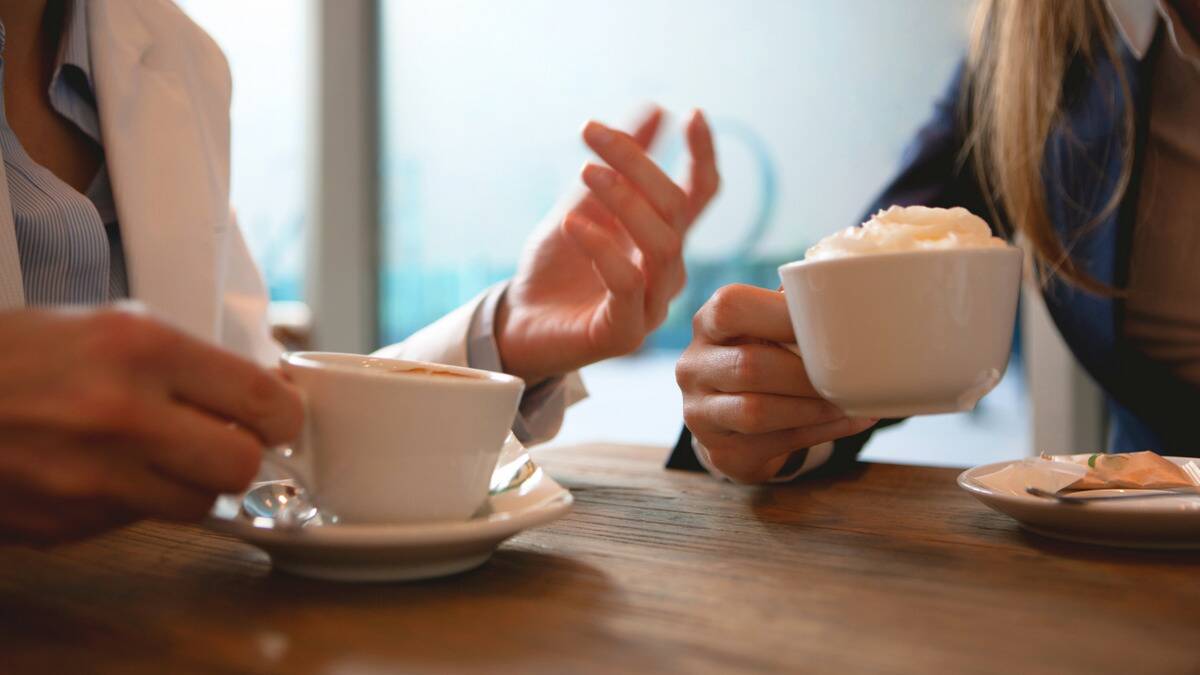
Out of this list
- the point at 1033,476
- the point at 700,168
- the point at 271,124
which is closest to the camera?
the point at 1033,476

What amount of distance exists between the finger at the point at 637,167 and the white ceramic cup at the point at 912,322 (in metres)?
0.27

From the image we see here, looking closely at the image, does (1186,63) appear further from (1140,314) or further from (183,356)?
(183,356)

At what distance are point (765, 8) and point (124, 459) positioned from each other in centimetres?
199

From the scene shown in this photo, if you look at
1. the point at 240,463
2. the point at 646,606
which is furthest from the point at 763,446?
the point at 240,463

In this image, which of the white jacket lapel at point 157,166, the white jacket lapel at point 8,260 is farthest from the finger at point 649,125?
the white jacket lapel at point 8,260

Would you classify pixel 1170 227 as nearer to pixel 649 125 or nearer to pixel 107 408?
pixel 649 125

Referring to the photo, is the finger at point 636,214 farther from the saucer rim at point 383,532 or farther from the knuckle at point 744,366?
the saucer rim at point 383,532

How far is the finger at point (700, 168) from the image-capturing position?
84 cm

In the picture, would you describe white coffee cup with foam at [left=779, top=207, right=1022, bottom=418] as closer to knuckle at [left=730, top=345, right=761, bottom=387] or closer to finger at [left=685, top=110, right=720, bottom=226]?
knuckle at [left=730, top=345, right=761, bottom=387]

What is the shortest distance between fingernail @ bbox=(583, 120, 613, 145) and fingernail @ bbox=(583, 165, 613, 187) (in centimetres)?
2

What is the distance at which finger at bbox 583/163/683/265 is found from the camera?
75 centimetres

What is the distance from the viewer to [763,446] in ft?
2.26

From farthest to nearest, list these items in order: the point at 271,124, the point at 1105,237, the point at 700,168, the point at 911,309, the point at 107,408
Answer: the point at 271,124, the point at 1105,237, the point at 700,168, the point at 911,309, the point at 107,408

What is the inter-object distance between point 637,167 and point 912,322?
35 cm
